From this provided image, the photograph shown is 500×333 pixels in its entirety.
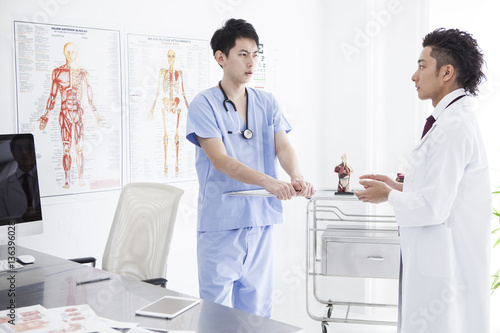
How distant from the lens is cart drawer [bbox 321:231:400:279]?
2967 millimetres

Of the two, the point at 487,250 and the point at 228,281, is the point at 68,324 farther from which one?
the point at 487,250

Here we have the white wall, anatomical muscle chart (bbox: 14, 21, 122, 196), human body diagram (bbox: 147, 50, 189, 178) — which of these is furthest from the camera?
the white wall

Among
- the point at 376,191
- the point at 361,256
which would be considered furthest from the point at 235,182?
the point at 361,256

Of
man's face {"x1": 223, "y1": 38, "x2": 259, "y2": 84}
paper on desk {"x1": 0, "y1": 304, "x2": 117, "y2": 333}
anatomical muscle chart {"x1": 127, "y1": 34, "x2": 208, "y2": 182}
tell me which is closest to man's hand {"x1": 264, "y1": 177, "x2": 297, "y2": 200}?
man's face {"x1": 223, "y1": 38, "x2": 259, "y2": 84}

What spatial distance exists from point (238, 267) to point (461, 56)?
1.21m

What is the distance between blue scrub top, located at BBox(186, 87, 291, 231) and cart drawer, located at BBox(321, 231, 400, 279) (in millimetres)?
733

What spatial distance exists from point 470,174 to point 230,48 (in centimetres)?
112

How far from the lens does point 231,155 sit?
2.32 meters

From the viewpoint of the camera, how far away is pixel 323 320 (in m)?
3.10

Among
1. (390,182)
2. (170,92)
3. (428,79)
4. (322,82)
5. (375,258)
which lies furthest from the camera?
(322,82)

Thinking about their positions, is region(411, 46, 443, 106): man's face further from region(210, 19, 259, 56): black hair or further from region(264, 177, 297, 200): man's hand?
region(210, 19, 259, 56): black hair

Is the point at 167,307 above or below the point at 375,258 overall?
above

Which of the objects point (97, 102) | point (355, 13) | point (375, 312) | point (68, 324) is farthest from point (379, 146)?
point (68, 324)

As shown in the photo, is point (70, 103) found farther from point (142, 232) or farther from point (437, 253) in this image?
point (437, 253)
